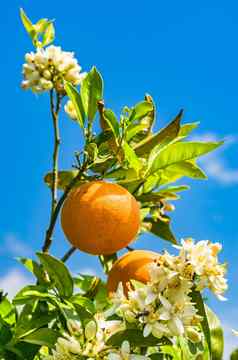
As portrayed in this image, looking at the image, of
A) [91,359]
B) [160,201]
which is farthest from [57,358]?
[160,201]

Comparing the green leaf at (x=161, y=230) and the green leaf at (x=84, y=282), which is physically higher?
the green leaf at (x=161, y=230)

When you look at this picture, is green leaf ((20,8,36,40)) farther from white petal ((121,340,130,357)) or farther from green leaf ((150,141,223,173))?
white petal ((121,340,130,357))

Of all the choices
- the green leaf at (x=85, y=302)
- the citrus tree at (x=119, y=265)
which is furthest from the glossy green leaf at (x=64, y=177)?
the green leaf at (x=85, y=302)

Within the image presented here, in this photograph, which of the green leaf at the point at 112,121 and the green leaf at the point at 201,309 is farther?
the green leaf at the point at 112,121

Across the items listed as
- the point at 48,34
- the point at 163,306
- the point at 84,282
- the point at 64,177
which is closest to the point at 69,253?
the point at 84,282

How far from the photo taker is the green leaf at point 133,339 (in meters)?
1.31

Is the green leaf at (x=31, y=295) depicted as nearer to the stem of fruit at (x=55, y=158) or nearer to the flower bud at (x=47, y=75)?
the stem of fruit at (x=55, y=158)

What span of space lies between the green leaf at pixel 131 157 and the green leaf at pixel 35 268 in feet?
1.09

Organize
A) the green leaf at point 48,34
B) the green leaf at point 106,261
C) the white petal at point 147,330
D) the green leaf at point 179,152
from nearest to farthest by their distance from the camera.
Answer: the white petal at point 147,330
the green leaf at point 179,152
the green leaf at point 106,261
the green leaf at point 48,34

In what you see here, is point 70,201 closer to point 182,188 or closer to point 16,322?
point 16,322

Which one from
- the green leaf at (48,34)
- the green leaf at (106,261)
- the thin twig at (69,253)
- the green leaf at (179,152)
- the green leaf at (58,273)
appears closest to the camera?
the green leaf at (58,273)

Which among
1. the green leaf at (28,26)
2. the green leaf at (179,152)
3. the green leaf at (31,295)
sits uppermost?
the green leaf at (28,26)

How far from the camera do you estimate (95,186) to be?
5.52 ft

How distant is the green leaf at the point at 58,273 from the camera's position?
147cm
